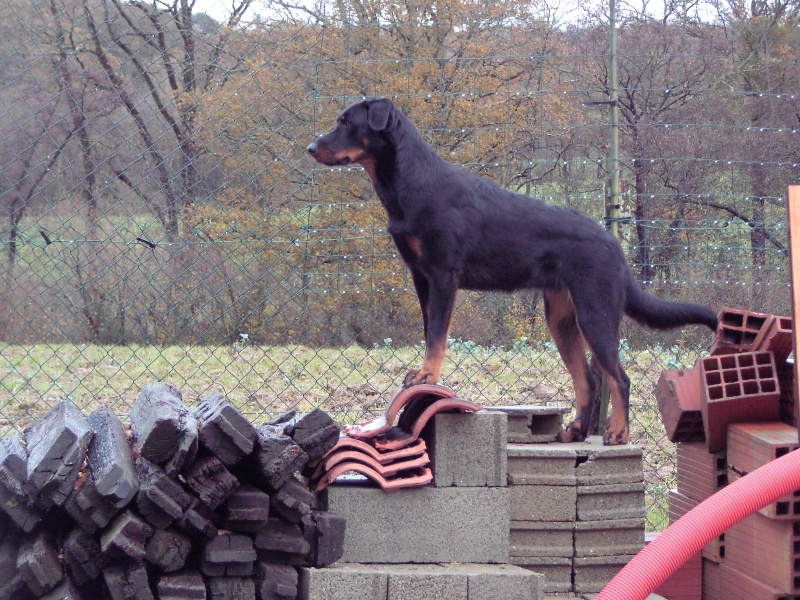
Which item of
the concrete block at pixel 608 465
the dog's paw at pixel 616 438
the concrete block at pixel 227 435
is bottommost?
the concrete block at pixel 608 465

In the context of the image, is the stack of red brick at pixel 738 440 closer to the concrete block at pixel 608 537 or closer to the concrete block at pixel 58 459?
the concrete block at pixel 608 537

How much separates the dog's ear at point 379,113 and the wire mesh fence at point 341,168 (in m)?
0.85

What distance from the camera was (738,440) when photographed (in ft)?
10.2

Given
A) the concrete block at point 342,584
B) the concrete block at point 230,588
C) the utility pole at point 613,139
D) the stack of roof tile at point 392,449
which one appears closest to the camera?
the concrete block at point 230,588

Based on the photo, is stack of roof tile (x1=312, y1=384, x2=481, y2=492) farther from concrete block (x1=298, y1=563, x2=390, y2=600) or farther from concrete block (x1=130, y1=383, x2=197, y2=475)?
concrete block (x1=130, y1=383, x2=197, y2=475)

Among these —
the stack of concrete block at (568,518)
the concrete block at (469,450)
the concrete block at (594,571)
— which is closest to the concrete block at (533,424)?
the stack of concrete block at (568,518)

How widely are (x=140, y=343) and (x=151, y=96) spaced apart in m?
1.47

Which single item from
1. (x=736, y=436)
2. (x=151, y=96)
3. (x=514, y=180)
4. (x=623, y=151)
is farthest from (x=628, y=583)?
(x=151, y=96)

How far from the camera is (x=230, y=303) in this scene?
15.4ft

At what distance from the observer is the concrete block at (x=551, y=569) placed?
10.6 ft

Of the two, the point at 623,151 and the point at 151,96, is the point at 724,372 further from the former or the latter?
the point at 151,96

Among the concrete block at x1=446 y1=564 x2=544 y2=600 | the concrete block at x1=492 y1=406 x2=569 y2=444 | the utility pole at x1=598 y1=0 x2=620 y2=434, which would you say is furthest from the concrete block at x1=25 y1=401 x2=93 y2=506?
the utility pole at x1=598 y1=0 x2=620 y2=434

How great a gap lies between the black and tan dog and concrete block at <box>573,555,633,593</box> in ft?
1.62

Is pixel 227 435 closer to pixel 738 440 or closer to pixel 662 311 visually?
pixel 738 440
